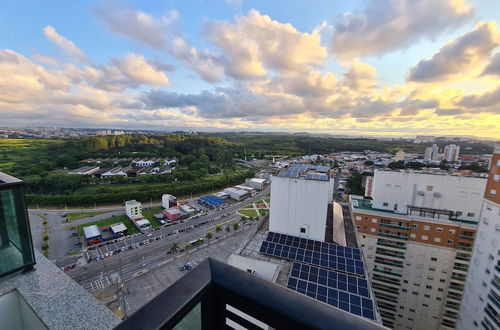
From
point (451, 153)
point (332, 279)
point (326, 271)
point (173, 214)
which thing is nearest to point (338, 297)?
point (332, 279)

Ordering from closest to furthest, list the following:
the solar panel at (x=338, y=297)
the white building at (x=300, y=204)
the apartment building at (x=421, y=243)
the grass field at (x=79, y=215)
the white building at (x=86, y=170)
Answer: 1. the solar panel at (x=338, y=297)
2. the white building at (x=300, y=204)
3. the apartment building at (x=421, y=243)
4. the grass field at (x=79, y=215)
5. the white building at (x=86, y=170)

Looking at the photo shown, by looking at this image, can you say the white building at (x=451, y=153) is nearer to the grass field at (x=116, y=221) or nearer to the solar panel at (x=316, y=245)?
the solar panel at (x=316, y=245)

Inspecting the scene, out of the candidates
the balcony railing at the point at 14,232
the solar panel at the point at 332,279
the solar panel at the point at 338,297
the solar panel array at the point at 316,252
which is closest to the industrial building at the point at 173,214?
the solar panel array at the point at 316,252

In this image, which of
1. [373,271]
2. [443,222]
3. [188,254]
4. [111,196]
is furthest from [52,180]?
[443,222]

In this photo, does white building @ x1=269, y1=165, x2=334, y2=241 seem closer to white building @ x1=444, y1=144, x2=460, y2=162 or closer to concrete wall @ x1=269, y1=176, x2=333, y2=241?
concrete wall @ x1=269, y1=176, x2=333, y2=241

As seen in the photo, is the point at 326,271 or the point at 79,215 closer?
the point at 326,271

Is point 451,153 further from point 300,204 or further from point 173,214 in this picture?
point 173,214
